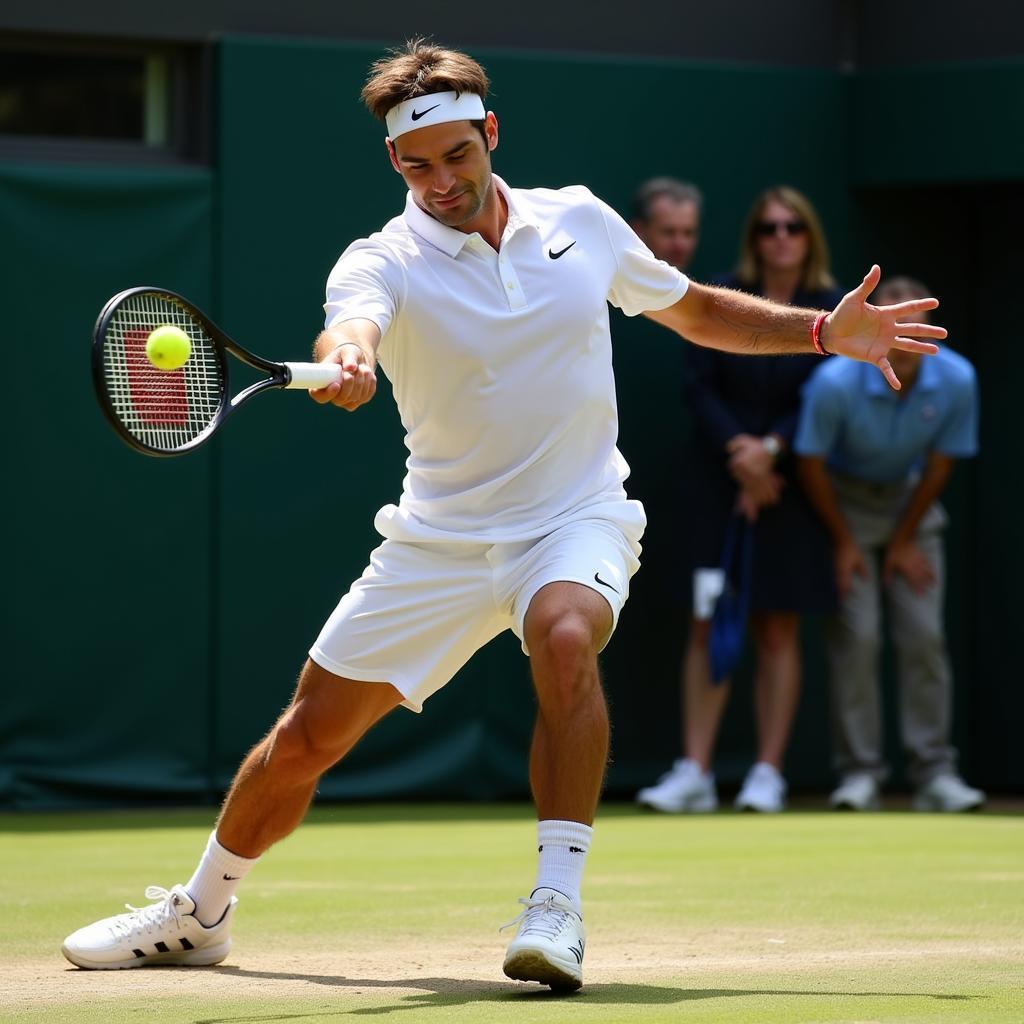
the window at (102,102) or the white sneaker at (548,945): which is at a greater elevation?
the window at (102,102)

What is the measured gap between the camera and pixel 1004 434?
9.55 meters

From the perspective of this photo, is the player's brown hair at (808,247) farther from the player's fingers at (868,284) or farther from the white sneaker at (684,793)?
the player's fingers at (868,284)

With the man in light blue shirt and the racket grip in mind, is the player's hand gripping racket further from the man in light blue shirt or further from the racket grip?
the man in light blue shirt

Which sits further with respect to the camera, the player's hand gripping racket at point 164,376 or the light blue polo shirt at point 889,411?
the light blue polo shirt at point 889,411

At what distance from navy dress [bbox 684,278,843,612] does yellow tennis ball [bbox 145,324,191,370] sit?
489cm

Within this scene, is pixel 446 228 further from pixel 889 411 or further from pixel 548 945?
pixel 889 411

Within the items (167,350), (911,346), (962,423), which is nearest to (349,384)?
(167,350)

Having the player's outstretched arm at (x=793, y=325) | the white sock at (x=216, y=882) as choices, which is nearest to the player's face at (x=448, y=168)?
the player's outstretched arm at (x=793, y=325)

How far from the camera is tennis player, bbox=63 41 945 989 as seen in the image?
14.2 ft

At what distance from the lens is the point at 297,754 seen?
4.36 metres

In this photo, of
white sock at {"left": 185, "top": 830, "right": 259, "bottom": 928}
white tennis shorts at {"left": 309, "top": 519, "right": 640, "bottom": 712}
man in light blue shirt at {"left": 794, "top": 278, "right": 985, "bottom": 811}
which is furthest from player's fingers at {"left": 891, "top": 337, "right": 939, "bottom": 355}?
man in light blue shirt at {"left": 794, "top": 278, "right": 985, "bottom": 811}

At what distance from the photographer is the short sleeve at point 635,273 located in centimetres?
461

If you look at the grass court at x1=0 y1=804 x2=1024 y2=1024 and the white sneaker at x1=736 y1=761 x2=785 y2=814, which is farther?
the white sneaker at x1=736 y1=761 x2=785 y2=814

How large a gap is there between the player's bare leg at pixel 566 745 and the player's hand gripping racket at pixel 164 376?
2.25 ft
